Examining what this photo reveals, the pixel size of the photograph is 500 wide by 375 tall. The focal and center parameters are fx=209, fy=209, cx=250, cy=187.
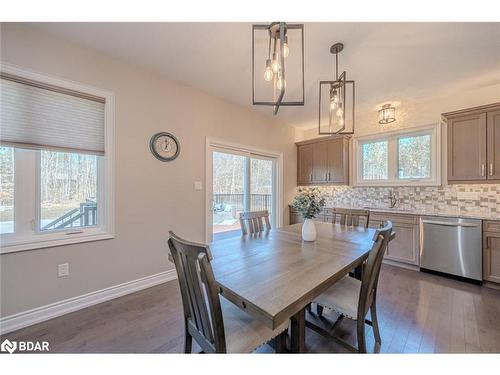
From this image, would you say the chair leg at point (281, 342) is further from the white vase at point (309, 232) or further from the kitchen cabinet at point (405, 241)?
the kitchen cabinet at point (405, 241)

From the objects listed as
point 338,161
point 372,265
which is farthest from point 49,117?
point 338,161

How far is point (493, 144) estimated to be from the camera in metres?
2.60

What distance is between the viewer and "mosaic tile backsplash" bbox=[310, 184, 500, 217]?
9.44ft

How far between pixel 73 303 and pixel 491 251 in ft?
15.5

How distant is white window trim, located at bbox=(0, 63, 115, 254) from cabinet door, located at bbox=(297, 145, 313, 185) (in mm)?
3630

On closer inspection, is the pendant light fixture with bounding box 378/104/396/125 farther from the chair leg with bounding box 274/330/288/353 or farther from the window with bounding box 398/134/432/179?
the chair leg with bounding box 274/330/288/353

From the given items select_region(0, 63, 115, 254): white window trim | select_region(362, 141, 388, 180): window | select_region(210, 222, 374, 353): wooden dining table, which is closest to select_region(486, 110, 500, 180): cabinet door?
select_region(362, 141, 388, 180): window

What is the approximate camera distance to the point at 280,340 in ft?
4.06

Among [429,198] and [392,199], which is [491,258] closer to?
[429,198]

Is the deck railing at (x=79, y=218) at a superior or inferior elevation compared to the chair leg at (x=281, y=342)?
superior

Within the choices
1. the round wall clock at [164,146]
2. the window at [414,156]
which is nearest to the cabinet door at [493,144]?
the window at [414,156]

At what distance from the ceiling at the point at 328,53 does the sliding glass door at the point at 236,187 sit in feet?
3.77

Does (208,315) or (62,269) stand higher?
(208,315)

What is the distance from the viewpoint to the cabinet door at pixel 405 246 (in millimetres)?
3076
